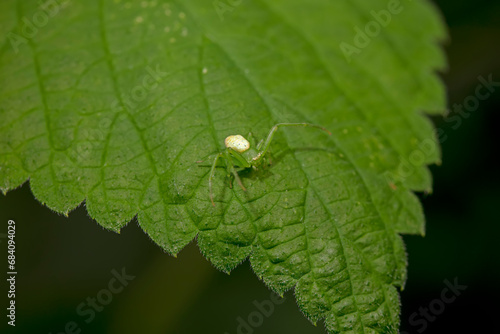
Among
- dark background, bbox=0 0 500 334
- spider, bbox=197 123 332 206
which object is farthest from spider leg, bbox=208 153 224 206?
dark background, bbox=0 0 500 334

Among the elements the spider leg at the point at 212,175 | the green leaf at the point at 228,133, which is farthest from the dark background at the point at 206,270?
the spider leg at the point at 212,175

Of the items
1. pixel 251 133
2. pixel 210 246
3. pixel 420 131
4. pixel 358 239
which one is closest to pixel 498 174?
pixel 420 131

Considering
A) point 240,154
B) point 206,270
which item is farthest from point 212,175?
point 206,270

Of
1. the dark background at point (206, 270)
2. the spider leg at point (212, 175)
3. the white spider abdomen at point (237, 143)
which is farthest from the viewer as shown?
the dark background at point (206, 270)

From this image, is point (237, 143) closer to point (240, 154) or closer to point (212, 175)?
point (240, 154)

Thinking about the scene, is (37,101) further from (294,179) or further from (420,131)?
(420,131)

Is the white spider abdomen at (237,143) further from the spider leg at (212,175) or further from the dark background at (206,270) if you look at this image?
the dark background at (206,270)

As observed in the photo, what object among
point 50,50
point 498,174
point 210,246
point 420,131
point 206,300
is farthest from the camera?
point 498,174

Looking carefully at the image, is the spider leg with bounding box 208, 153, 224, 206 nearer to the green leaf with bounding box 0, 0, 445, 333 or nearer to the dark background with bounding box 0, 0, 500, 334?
the green leaf with bounding box 0, 0, 445, 333
